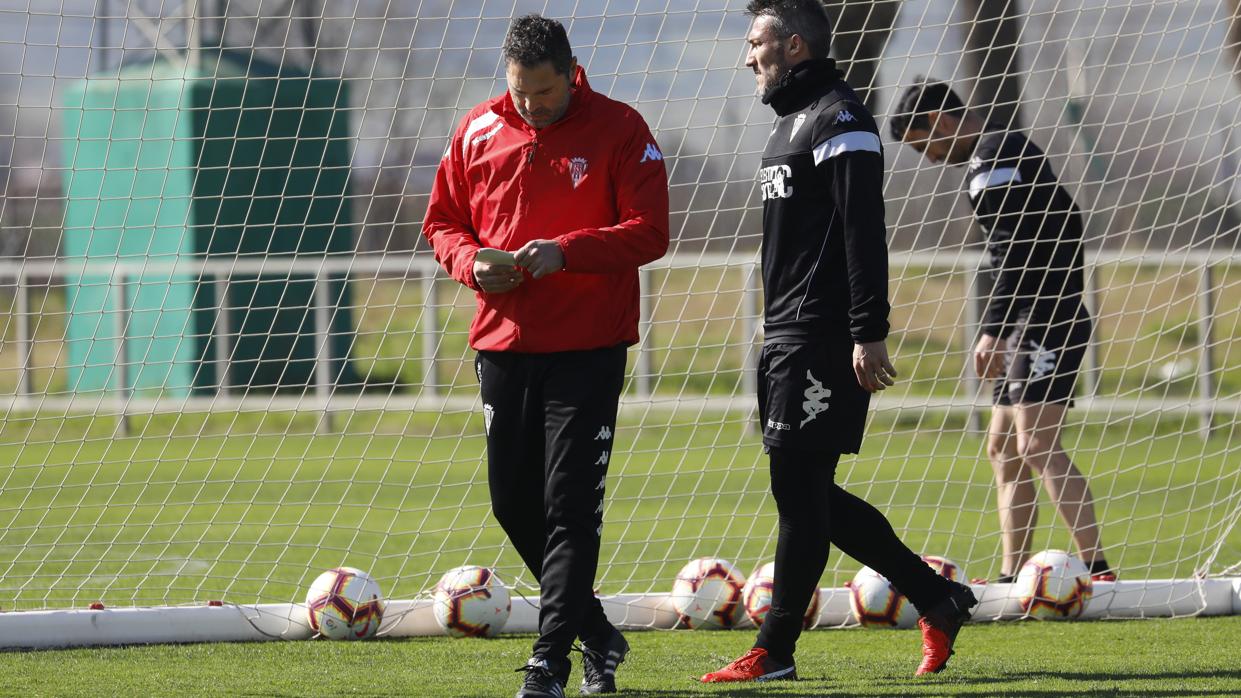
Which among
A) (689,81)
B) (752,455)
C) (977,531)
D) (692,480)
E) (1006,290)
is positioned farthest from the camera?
(752,455)

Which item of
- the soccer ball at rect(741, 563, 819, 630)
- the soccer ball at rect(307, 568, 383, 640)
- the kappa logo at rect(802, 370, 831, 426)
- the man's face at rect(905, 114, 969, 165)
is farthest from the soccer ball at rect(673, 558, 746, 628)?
the man's face at rect(905, 114, 969, 165)

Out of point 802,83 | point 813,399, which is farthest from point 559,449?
point 802,83

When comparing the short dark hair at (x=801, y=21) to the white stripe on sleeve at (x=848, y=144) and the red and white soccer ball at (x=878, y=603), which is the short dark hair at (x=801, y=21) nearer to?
the white stripe on sleeve at (x=848, y=144)

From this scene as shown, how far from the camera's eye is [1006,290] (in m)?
5.26

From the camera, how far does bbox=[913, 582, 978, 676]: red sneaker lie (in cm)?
393

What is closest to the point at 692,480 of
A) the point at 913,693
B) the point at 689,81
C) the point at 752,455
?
the point at 752,455

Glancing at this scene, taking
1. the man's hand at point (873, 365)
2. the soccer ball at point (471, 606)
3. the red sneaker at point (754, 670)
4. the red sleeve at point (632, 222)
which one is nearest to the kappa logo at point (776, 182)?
the red sleeve at point (632, 222)

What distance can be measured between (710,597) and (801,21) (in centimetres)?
196

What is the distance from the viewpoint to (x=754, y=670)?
3770mm

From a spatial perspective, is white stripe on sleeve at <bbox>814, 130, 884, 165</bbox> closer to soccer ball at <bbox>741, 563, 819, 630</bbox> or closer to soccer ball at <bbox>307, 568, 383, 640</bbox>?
soccer ball at <bbox>741, 563, 819, 630</bbox>

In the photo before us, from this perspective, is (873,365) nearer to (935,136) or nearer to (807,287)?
(807,287)

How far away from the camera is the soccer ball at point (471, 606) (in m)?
4.61

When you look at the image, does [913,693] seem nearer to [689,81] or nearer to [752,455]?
[689,81]

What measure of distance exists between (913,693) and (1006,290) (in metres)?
2.08
